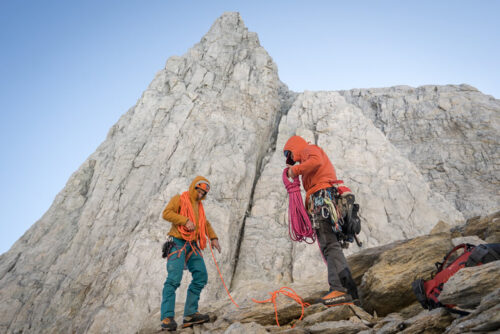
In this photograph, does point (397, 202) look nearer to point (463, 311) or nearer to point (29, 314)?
point (463, 311)

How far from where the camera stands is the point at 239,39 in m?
29.7

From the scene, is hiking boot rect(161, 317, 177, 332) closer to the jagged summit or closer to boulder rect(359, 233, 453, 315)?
boulder rect(359, 233, 453, 315)

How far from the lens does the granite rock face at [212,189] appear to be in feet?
49.8

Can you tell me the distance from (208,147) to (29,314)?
1346 cm

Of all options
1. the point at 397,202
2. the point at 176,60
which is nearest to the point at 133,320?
the point at 397,202

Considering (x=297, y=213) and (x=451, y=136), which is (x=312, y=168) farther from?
(x=451, y=136)

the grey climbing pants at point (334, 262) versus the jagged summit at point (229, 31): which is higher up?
the jagged summit at point (229, 31)

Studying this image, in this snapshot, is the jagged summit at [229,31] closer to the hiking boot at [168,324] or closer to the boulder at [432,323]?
the hiking boot at [168,324]

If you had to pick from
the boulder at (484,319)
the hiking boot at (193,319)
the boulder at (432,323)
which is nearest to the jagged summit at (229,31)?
the hiking boot at (193,319)

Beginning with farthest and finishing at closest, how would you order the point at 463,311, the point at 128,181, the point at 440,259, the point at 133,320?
the point at 128,181
the point at 133,320
the point at 440,259
the point at 463,311

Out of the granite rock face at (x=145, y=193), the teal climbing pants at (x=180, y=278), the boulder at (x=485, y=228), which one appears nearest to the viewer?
the teal climbing pants at (x=180, y=278)

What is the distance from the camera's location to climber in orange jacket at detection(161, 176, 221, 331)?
5805 millimetres

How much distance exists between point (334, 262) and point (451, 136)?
88.9ft

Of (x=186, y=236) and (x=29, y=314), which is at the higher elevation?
(x=186, y=236)
